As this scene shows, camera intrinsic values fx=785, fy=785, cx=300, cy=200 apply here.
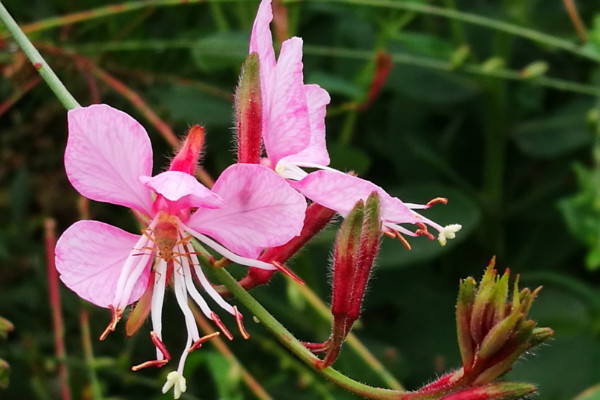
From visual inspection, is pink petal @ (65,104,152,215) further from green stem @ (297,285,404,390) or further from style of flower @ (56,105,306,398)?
green stem @ (297,285,404,390)

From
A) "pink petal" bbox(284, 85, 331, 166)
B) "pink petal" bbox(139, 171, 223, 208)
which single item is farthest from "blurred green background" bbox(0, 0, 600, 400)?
"pink petal" bbox(139, 171, 223, 208)

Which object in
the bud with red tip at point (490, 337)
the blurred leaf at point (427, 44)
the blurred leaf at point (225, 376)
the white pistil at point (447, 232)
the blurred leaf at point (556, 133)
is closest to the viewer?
the bud with red tip at point (490, 337)

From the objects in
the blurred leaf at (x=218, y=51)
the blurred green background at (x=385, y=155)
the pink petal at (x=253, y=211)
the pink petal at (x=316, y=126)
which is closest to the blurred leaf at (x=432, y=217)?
the blurred green background at (x=385, y=155)

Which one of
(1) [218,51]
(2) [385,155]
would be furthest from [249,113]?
(2) [385,155]

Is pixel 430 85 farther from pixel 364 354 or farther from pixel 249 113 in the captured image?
pixel 249 113

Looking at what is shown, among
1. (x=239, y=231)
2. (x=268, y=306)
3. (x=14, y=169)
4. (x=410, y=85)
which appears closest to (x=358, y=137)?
(x=410, y=85)

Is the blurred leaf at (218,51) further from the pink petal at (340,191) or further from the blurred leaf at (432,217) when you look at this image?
the pink petal at (340,191)
